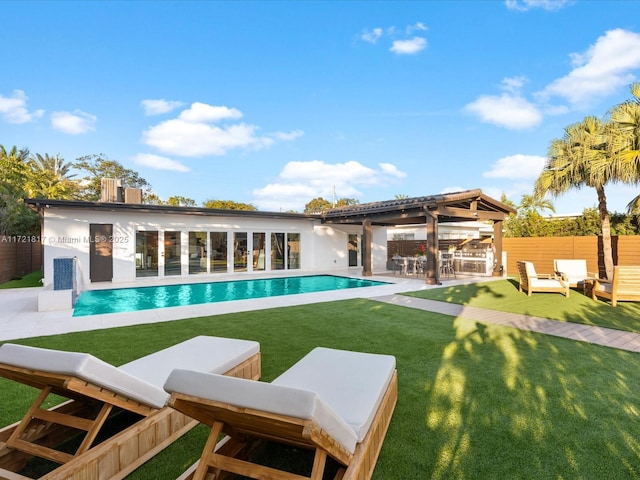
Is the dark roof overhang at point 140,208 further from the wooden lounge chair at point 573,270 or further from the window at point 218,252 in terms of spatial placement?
the wooden lounge chair at point 573,270

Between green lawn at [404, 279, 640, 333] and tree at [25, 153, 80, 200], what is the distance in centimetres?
2899

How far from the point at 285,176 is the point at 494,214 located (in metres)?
39.3

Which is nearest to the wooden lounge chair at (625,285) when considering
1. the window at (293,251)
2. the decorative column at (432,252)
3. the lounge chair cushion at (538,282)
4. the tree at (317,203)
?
the lounge chair cushion at (538,282)

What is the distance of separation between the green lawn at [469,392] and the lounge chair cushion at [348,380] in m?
0.45

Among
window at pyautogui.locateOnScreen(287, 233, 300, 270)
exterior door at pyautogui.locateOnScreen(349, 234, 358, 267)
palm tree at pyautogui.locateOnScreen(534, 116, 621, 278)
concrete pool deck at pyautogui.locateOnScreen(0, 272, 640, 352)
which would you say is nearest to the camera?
concrete pool deck at pyautogui.locateOnScreen(0, 272, 640, 352)

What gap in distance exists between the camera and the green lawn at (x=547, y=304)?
7.09 metres

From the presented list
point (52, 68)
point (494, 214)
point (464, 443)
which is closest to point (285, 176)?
point (52, 68)

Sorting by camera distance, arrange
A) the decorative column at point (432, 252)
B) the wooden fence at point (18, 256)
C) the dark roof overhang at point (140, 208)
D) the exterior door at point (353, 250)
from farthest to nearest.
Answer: the exterior door at point (353, 250), the wooden fence at point (18, 256), the decorative column at point (432, 252), the dark roof overhang at point (140, 208)

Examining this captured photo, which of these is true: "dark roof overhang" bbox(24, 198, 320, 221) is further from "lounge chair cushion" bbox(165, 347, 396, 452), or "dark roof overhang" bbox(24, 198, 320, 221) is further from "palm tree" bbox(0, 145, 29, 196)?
"lounge chair cushion" bbox(165, 347, 396, 452)

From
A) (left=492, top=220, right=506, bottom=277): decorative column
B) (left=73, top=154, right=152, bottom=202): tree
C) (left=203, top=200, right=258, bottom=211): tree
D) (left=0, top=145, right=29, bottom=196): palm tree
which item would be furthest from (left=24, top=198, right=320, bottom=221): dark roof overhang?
(left=73, top=154, right=152, bottom=202): tree

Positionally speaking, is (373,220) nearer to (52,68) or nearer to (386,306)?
(386,306)

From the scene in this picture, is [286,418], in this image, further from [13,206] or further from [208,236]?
[13,206]

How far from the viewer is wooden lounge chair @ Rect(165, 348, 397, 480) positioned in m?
1.62

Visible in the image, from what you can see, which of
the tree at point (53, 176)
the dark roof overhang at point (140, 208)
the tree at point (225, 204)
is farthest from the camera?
the tree at point (225, 204)
